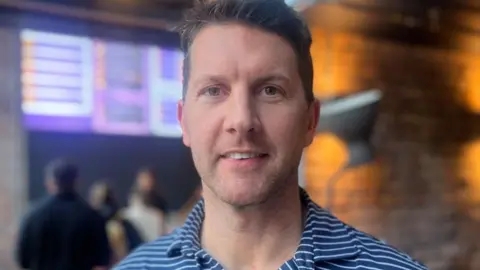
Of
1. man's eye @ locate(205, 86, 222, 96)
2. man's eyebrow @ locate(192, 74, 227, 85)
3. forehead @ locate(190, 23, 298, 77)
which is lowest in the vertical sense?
man's eye @ locate(205, 86, 222, 96)

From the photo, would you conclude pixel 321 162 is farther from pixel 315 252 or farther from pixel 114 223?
pixel 315 252

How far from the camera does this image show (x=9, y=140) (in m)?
2.53

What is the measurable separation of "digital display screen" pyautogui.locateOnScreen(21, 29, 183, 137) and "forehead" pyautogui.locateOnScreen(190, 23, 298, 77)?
1.66m

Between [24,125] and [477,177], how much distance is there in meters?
2.81

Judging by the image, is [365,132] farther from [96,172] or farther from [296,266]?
[296,266]

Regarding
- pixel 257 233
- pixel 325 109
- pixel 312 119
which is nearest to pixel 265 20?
pixel 312 119

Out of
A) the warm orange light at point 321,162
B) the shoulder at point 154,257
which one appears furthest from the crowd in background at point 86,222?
the shoulder at point 154,257

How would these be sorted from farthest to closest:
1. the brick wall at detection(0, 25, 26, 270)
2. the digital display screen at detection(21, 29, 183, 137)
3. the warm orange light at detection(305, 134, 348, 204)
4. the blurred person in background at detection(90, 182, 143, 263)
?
the warm orange light at detection(305, 134, 348, 204) < the blurred person in background at detection(90, 182, 143, 263) < the digital display screen at detection(21, 29, 183, 137) < the brick wall at detection(0, 25, 26, 270)

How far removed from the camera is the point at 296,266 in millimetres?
836

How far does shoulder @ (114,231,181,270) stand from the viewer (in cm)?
91

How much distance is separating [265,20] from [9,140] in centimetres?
196

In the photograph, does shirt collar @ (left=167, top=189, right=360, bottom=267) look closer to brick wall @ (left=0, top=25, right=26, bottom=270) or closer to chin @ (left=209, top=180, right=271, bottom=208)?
chin @ (left=209, top=180, right=271, bottom=208)

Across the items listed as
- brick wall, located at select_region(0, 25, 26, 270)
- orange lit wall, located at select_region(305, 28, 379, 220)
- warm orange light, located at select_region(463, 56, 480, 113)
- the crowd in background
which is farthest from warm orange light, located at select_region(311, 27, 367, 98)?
brick wall, located at select_region(0, 25, 26, 270)

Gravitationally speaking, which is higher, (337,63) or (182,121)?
(337,63)
